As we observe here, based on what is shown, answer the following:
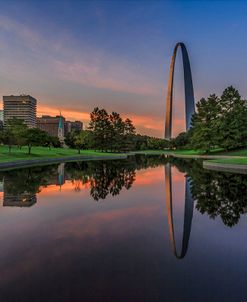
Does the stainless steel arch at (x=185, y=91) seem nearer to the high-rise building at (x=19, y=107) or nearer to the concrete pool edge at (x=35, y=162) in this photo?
the concrete pool edge at (x=35, y=162)

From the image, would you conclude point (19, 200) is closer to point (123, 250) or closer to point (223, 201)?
point (123, 250)

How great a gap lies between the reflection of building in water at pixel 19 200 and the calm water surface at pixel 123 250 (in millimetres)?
79

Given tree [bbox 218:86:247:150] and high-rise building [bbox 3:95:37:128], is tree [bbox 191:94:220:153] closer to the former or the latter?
tree [bbox 218:86:247:150]

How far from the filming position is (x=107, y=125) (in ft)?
219

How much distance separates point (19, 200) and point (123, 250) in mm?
6943

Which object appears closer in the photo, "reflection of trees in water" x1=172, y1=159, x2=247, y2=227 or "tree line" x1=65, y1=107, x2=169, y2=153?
"reflection of trees in water" x1=172, y1=159, x2=247, y2=227

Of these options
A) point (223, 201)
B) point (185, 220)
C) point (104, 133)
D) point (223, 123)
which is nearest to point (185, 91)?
point (104, 133)

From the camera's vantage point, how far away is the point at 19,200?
10586 mm

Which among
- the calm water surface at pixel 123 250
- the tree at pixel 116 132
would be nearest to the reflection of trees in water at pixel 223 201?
the calm water surface at pixel 123 250

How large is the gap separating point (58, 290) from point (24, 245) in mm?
2144

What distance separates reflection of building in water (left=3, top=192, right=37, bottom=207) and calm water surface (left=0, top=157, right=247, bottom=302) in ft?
0.26

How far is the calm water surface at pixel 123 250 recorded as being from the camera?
3.90 m

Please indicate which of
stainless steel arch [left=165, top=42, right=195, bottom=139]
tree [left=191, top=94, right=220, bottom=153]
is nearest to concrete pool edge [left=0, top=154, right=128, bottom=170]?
tree [left=191, top=94, right=220, bottom=153]

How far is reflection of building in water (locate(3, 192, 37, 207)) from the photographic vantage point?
9867 mm
